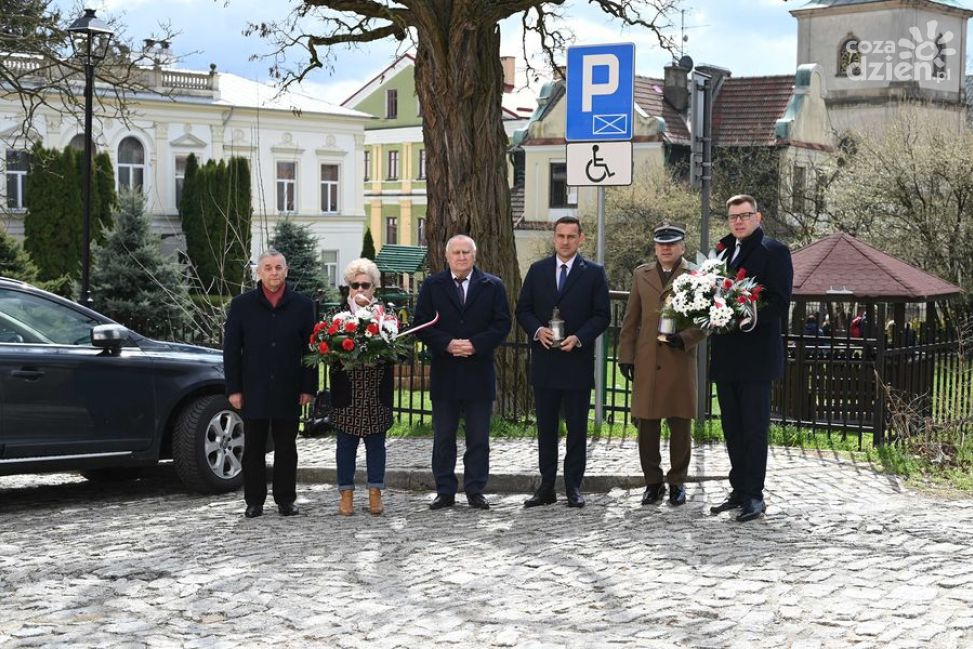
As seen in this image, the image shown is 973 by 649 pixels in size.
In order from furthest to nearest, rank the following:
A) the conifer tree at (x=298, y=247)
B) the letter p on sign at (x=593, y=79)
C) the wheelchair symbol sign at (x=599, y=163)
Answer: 1. the conifer tree at (x=298, y=247)
2. the letter p on sign at (x=593, y=79)
3. the wheelchair symbol sign at (x=599, y=163)

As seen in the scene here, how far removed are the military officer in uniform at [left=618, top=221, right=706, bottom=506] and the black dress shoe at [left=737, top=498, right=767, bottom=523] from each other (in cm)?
67

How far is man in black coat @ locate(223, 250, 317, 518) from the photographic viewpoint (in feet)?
30.1

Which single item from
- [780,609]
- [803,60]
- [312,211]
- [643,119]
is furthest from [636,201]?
[780,609]

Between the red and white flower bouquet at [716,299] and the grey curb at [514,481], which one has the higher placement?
the red and white flower bouquet at [716,299]

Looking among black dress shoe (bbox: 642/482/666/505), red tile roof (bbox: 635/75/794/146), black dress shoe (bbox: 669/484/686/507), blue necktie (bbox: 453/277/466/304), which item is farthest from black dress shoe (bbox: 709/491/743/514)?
red tile roof (bbox: 635/75/794/146)

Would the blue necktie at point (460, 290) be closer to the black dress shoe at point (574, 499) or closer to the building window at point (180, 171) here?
the black dress shoe at point (574, 499)

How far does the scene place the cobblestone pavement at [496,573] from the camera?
607 centimetres

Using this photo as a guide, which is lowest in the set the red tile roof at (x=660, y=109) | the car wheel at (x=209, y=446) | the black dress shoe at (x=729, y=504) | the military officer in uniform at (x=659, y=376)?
the black dress shoe at (x=729, y=504)

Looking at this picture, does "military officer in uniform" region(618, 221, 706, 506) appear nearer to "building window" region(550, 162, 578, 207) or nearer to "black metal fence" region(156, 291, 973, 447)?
"black metal fence" region(156, 291, 973, 447)

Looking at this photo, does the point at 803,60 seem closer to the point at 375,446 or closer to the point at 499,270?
the point at 499,270

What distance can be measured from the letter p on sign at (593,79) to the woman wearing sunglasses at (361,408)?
3.37 m

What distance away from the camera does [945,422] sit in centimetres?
1201

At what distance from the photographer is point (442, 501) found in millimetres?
9484

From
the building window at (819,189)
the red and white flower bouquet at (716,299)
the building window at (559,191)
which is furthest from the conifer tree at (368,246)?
the red and white flower bouquet at (716,299)
